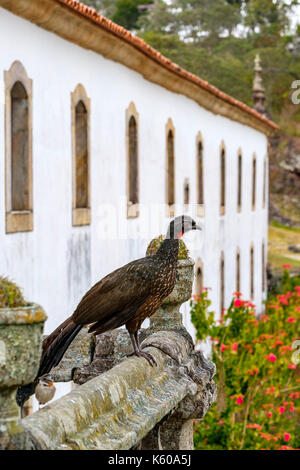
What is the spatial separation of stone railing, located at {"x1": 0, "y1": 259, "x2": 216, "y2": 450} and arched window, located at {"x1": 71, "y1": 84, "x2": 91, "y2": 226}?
7.59m

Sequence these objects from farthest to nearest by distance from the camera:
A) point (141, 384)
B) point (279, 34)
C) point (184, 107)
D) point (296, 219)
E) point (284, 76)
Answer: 1. point (279, 34)
2. point (284, 76)
3. point (296, 219)
4. point (184, 107)
5. point (141, 384)

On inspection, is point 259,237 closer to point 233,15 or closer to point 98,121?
point 98,121

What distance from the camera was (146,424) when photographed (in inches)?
136

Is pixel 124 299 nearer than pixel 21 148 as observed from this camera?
Yes

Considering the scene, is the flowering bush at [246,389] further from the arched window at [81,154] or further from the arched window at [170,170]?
the arched window at [170,170]

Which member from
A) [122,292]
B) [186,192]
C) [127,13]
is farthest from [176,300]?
[127,13]

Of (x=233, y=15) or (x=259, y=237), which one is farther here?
(x=233, y=15)

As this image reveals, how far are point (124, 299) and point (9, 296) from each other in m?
1.80

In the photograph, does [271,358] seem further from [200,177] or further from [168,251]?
[168,251]

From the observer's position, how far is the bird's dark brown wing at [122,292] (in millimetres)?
4402

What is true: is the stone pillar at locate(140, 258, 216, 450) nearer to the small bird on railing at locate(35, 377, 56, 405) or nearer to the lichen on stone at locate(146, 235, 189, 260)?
the lichen on stone at locate(146, 235, 189, 260)

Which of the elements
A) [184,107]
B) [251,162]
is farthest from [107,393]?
[251,162]

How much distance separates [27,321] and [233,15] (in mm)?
66425

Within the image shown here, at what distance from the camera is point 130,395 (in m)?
3.62
